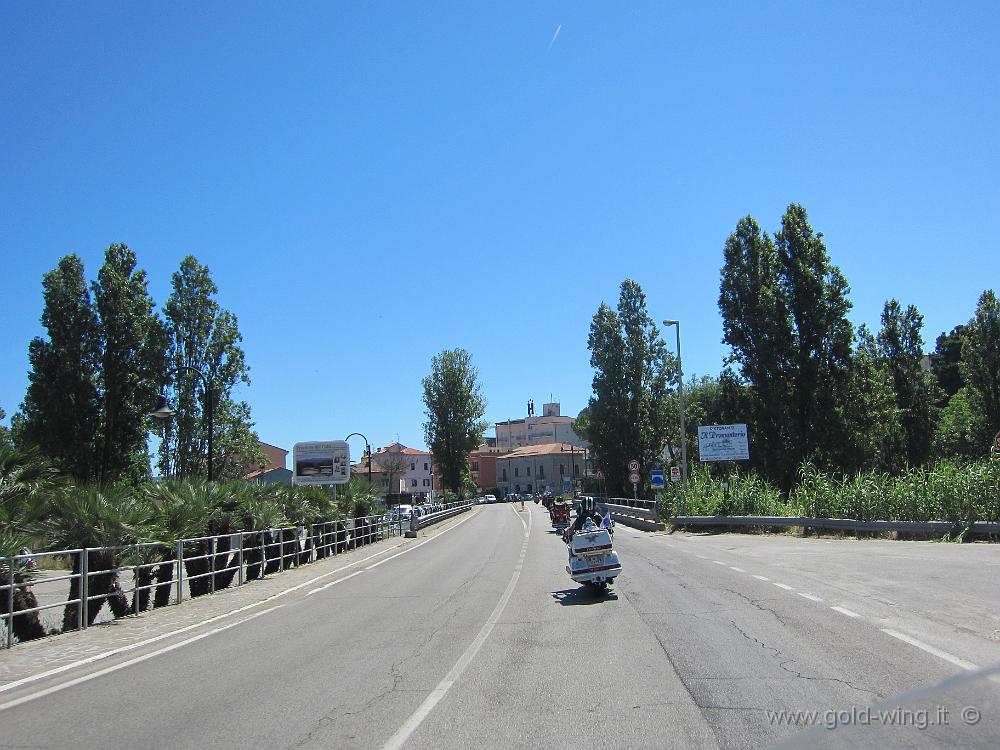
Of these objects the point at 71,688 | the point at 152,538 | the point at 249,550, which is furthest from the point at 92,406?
the point at 71,688

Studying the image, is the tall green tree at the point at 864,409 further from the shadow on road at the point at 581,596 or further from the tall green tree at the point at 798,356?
the shadow on road at the point at 581,596

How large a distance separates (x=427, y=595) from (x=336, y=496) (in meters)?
17.7

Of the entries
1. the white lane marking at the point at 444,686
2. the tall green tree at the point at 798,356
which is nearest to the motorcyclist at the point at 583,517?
the white lane marking at the point at 444,686

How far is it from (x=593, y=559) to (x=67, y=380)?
127 ft

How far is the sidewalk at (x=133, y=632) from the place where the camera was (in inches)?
378

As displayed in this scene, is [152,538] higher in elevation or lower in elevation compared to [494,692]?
higher

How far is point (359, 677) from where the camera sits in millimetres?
8148

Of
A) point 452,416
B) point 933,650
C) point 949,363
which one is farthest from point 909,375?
point 933,650

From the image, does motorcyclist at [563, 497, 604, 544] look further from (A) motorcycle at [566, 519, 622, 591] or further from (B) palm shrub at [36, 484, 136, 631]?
(B) palm shrub at [36, 484, 136, 631]

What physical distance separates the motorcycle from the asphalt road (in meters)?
0.42

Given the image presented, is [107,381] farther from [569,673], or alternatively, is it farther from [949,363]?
[949,363]

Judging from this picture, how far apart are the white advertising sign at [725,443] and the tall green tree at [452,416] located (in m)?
49.4

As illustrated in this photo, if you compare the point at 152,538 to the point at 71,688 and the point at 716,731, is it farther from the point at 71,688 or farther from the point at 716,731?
the point at 716,731

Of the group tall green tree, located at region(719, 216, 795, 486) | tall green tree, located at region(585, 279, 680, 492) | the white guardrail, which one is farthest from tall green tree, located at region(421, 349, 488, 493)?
the white guardrail
